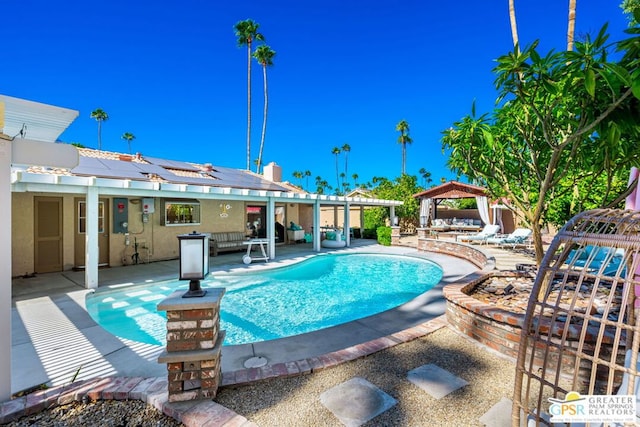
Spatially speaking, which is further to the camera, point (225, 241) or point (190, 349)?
point (225, 241)

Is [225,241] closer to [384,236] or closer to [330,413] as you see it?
[384,236]

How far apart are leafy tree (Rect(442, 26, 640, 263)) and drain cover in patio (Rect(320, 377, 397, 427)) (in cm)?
303

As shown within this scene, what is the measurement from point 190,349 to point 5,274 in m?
1.95

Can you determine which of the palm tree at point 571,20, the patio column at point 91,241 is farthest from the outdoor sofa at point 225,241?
the palm tree at point 571,20

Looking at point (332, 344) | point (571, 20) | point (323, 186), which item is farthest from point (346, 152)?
point (332, 344)

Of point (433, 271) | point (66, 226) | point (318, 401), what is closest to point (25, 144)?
point (318, 401)

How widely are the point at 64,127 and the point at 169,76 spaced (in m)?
24.4

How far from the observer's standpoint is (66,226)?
368 inches

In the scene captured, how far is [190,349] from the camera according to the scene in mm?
2625

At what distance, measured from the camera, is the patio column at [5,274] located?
2707 millimetres

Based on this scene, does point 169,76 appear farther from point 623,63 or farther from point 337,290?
point 623,63

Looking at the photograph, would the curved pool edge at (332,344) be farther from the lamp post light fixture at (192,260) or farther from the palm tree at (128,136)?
the palm tree at (128,136)

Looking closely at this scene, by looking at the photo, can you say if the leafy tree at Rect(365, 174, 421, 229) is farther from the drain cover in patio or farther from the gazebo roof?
the drain cover in patio

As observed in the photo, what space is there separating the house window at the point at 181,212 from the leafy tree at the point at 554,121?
10.7m
